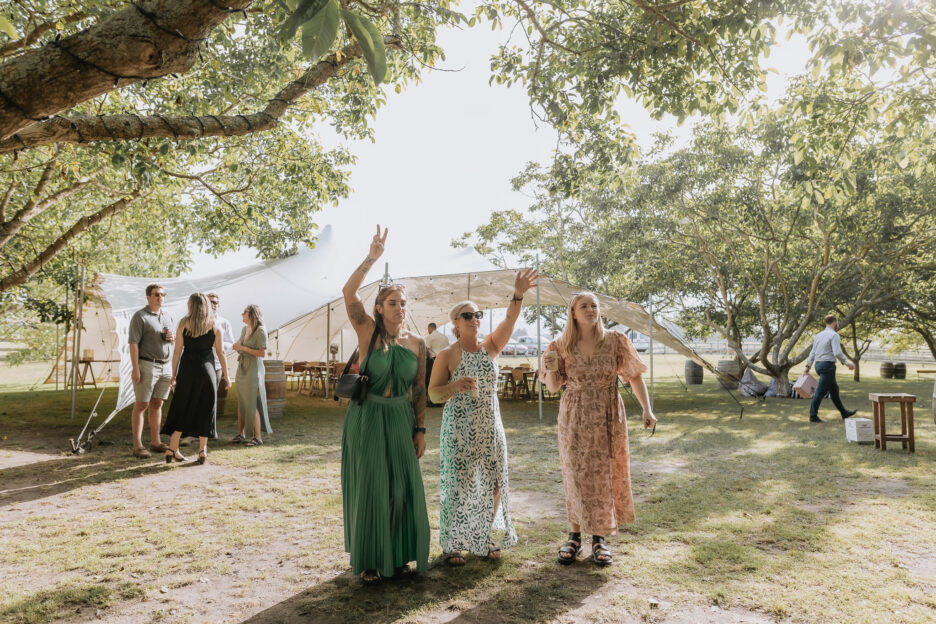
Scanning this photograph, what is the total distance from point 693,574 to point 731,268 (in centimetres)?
1506

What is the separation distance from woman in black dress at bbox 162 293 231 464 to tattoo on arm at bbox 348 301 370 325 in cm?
347

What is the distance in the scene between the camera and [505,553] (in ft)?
12.1

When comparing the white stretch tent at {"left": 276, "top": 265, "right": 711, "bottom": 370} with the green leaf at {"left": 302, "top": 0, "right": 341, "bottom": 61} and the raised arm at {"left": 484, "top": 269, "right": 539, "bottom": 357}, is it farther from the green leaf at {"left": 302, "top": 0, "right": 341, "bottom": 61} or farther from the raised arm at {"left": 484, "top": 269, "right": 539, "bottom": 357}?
the green leaf at {"left": 302, "top": 0, "right": 341, "bottom": 61}

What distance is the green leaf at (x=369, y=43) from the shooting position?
1253 mm

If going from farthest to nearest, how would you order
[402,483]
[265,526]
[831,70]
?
1. [831,70]
2. [265,526]
3. [402,483]

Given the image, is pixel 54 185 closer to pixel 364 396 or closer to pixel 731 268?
pixel 364 396

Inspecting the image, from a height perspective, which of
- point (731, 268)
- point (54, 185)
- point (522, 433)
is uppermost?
point (54, 185)

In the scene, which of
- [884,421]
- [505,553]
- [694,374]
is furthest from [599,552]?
[694,374]

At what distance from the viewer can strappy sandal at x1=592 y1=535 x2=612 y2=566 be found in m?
3.49

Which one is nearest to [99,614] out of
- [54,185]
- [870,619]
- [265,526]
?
[265,526]

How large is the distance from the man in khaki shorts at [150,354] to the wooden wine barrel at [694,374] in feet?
60.1

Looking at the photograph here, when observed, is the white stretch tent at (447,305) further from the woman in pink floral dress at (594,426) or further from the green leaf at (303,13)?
the green leaf at (303,13)

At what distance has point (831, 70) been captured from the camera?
5.19 metres

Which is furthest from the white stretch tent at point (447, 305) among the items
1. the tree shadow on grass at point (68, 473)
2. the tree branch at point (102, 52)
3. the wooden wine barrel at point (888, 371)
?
the wooden wine barrel at point (888, 371)
